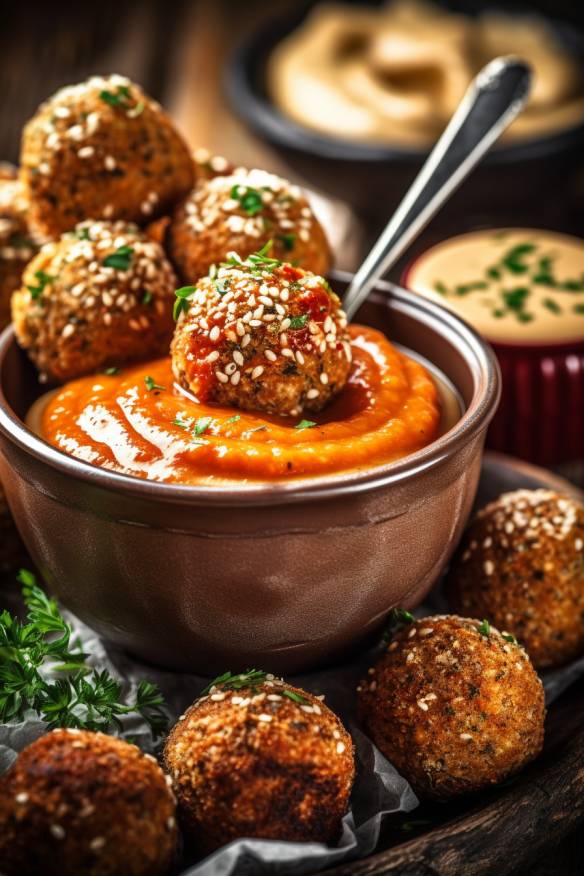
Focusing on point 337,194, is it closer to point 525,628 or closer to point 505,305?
point 505,305

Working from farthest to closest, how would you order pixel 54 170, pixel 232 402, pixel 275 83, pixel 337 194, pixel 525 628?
1. pixel 275 83
2. pixel 337 194
3. pixel 54 170
4. pixel 525 628
5. pixel 232 402

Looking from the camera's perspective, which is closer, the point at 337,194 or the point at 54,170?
the point at 54,170

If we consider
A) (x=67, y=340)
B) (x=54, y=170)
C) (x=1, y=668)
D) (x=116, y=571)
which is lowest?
(x=1, y=668)

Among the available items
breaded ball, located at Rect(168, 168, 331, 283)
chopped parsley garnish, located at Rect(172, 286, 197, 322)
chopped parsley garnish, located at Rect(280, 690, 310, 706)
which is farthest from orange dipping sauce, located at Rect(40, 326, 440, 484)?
chopped parsley garnish, located at Rect(280, 690, 310, 706)

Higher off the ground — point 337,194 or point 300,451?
point 300,451

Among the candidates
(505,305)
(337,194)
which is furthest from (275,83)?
(505,305)

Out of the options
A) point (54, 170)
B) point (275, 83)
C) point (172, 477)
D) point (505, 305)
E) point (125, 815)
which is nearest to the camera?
point (125, 815)
